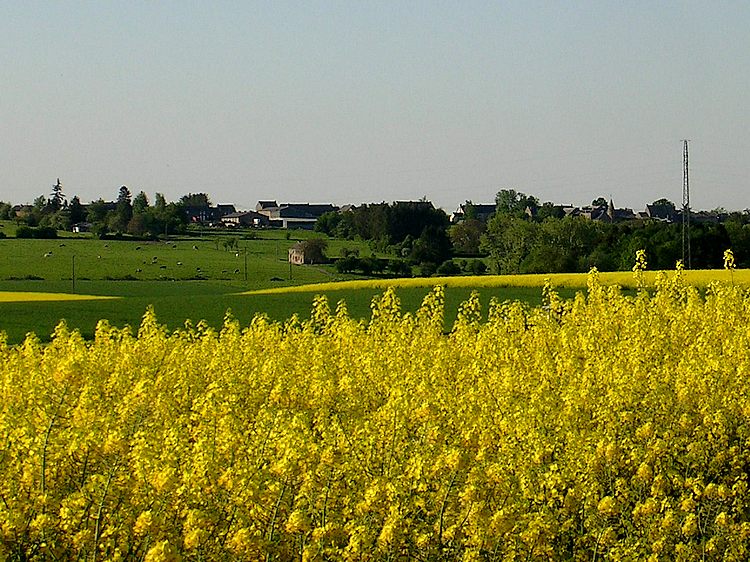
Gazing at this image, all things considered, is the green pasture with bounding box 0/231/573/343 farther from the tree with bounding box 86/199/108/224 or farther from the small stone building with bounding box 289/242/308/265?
the tree with bounding box 86/199/108/224

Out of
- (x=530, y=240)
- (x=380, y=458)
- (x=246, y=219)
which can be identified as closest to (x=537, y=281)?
(x=380, y=458)

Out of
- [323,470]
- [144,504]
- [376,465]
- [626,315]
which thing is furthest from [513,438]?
[626,315]

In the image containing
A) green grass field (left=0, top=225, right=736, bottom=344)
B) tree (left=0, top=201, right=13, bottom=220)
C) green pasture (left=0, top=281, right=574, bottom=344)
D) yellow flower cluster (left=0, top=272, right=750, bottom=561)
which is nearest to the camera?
yellow flower cluster (left=0, top=272, right=750, bottom=561)

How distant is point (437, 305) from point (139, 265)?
240 feet

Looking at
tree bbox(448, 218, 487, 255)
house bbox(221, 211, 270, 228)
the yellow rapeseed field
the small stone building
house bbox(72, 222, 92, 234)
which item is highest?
house bbox(221, 211, 270, 228)

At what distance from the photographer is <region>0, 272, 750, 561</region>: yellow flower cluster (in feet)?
24.2

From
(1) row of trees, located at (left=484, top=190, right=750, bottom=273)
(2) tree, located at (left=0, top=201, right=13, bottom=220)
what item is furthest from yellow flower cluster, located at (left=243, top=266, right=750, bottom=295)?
(2) tree, located at (left=0, top=201, right=13, bottom=220)

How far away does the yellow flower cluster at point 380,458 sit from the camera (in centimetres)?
738

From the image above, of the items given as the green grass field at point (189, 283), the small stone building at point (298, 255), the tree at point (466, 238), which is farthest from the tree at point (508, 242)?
the small stone building at point (298, 255)

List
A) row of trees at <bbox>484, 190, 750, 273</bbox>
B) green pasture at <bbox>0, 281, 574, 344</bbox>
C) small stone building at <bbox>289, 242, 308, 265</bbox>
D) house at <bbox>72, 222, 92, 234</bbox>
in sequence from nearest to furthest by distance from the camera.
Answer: green pasture at <bbox>0, 281, 574, 344</bbox> < row of trees at <bbox>484, 190, 750, 273</bbox> < small stone building at <bbox>289, 242, 308, 265</bbox> < house at <bbox>72, 222, 92, 234</bbox>

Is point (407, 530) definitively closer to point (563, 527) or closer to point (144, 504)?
point (563, 527)

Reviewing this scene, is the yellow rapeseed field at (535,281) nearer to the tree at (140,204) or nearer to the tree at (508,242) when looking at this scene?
the tree at (508,242)

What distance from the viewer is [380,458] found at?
861 centimetres

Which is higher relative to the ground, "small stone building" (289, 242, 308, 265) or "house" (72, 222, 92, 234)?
"house" (72, 222, 92, 234)
